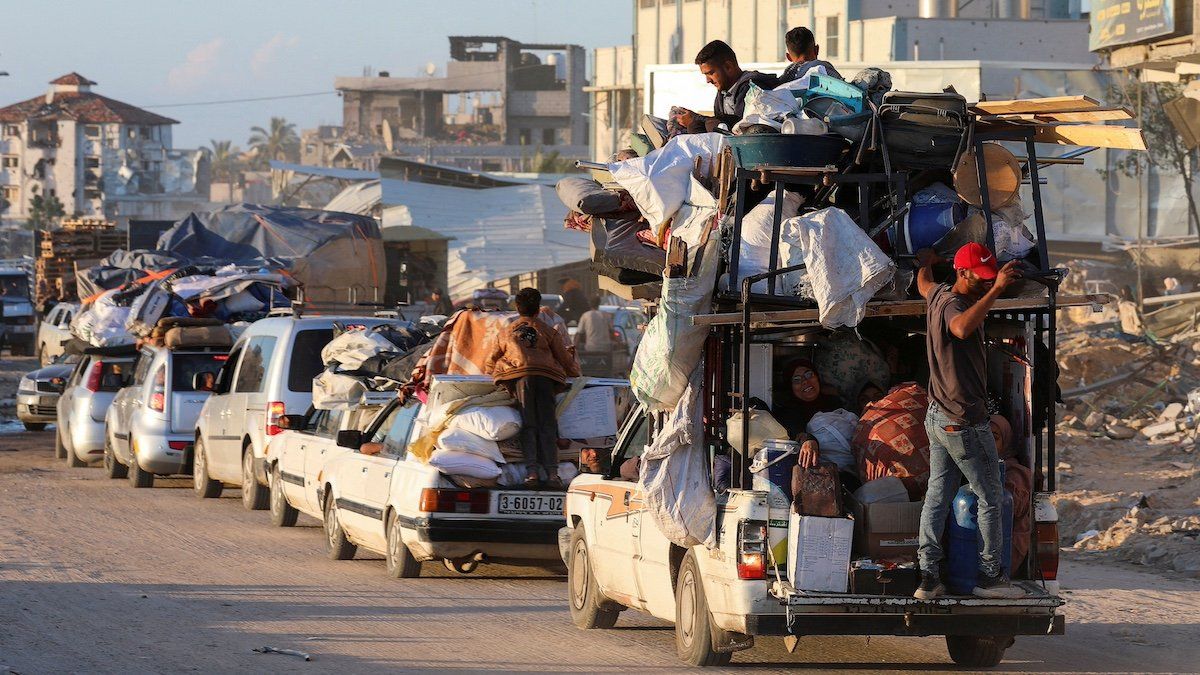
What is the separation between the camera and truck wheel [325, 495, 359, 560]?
13.8 metres

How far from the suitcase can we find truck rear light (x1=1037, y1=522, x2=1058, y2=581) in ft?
3.57

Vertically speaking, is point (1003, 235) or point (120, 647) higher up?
point (1003, 235)

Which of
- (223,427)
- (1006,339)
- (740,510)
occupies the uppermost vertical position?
(1006,339)

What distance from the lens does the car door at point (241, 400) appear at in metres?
17.5

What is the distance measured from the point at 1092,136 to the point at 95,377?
1627 cm

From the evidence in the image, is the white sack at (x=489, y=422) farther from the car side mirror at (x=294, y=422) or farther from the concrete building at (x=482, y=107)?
the concrete building at (x=482, y=107)

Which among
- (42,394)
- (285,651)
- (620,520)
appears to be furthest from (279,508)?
(42,394)

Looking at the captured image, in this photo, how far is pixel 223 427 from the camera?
18141 millimetres

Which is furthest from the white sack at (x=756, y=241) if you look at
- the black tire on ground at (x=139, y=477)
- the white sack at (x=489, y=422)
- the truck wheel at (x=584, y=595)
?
the black tire on ground at (x=139, y=477)

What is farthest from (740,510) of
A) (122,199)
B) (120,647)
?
(122,199)

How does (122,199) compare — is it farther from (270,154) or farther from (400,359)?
(400,359)

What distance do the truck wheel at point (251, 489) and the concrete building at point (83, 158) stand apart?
105450mm

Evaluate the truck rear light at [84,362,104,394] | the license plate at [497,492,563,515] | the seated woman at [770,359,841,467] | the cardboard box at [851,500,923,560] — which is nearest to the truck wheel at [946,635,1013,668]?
the cardboard box at [851,500,923,560]

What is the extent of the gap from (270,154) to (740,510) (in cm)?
16687
